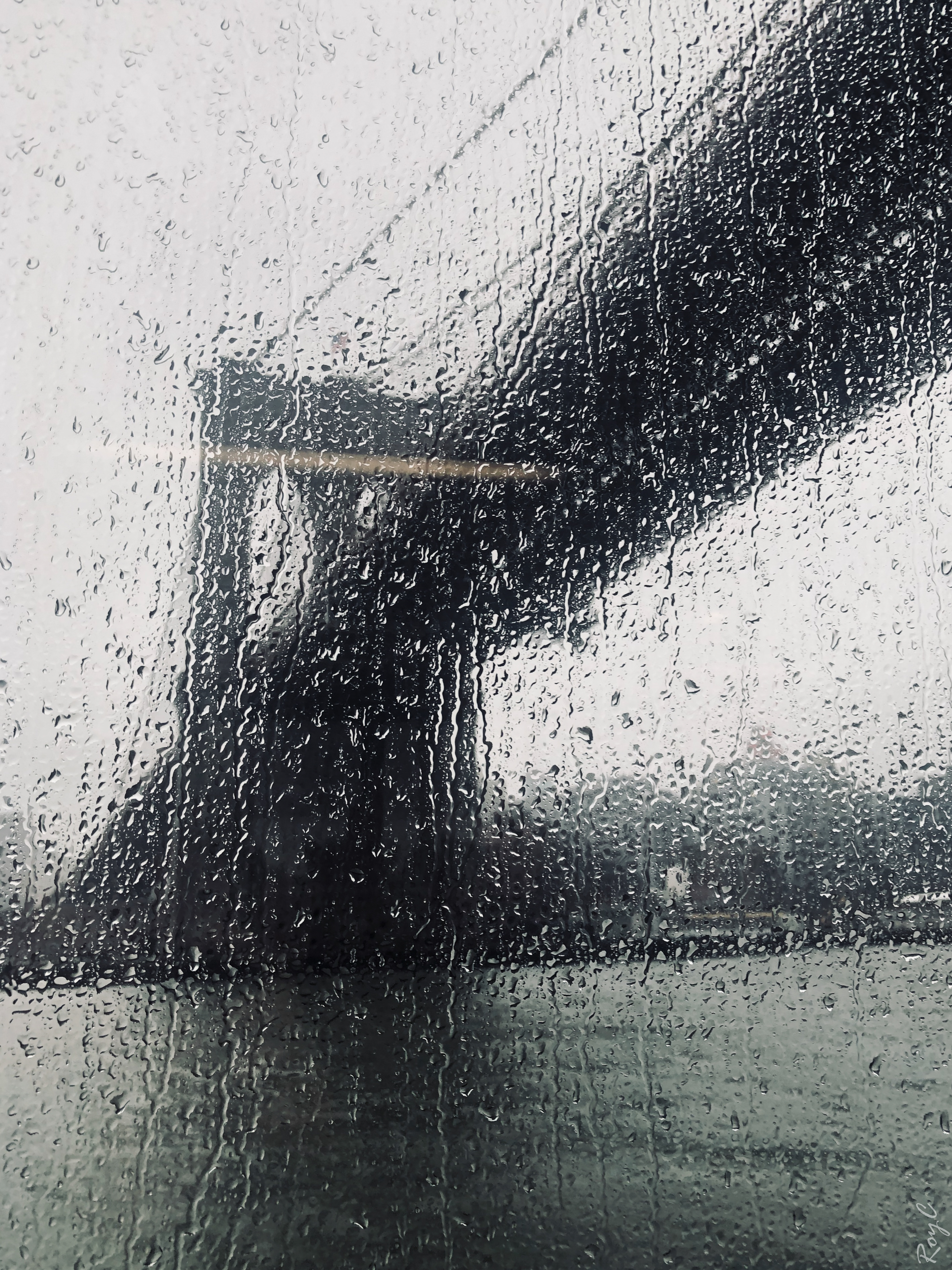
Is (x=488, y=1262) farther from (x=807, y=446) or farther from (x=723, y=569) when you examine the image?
(x=807, y=446)

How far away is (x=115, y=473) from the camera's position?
896 millimetres

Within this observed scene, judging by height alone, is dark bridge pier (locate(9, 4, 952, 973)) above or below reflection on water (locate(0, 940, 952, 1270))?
above

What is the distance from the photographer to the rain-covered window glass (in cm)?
85

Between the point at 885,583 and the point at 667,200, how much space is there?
0.54 m

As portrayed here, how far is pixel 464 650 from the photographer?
3.19ft

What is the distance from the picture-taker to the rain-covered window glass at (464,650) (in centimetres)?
85
